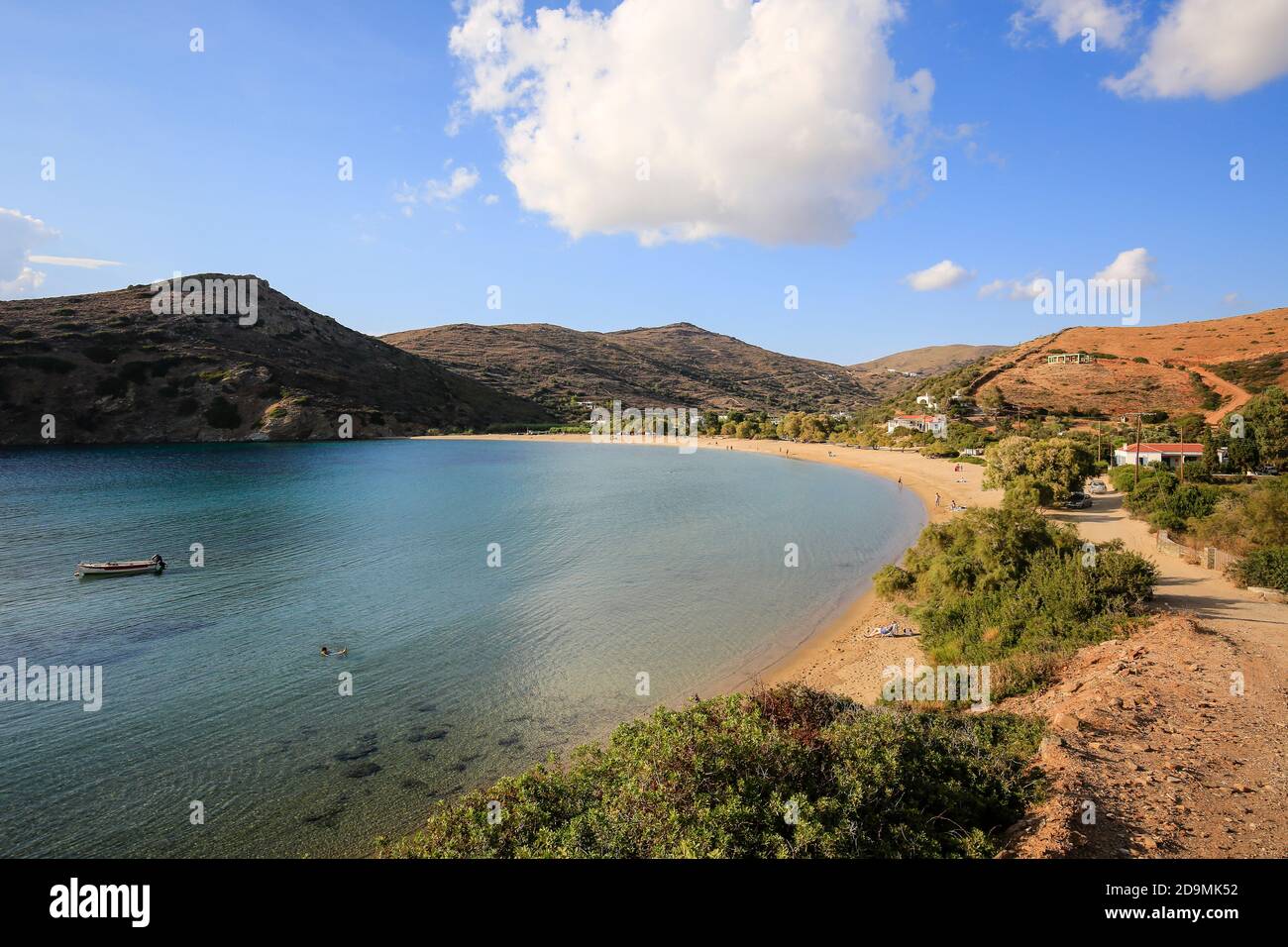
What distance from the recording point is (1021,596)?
17.1m

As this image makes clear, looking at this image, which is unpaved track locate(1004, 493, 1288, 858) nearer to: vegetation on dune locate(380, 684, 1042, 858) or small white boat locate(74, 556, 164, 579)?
vegetation on dune locate(380, 684, 1042, 858)

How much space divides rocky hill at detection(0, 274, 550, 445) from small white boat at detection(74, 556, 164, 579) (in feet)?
258

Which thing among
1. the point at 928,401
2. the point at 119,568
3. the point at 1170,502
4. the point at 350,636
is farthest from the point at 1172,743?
the point at 928,401

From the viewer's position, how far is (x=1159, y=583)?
786 inches

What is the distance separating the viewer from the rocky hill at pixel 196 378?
87312 mm

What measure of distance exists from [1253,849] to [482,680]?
15993 mm

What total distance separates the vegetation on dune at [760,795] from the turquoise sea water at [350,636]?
522cm

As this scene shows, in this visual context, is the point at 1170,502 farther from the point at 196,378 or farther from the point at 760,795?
the point at 196,378

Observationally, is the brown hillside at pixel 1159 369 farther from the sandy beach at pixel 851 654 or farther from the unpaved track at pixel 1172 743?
the unpaved track at pixel 1172 743

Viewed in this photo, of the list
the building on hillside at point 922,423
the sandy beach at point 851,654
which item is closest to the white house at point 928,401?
the building on hillside at point 922,423

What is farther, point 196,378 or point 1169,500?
point 196,378

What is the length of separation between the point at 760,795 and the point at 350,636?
18128 millimetres
